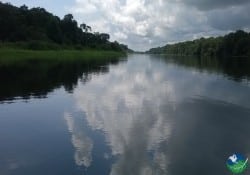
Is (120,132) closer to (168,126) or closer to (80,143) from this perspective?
(80,143)

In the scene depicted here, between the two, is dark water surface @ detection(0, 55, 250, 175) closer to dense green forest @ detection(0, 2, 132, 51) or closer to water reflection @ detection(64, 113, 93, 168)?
water reflection @ detection(64, 113, 93, 168)

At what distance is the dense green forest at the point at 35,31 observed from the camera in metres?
115

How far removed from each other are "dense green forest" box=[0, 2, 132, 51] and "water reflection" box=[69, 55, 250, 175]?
244ft

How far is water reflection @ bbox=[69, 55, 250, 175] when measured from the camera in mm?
14945

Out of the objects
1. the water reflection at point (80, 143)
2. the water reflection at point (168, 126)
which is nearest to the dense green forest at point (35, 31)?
the water reflection at point (168, 126)

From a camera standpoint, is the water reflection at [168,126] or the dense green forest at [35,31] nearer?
the water reflection at [168,126]

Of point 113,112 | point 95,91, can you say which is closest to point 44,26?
point 95,91

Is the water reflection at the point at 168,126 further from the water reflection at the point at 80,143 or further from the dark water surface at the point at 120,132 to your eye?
the water reflection at the point at 80,143

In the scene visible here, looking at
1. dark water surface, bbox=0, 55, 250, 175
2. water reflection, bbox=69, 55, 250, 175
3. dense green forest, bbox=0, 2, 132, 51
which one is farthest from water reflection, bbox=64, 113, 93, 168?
dense green forest, bbox=0, 2, 132, 51

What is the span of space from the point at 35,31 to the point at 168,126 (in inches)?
4532

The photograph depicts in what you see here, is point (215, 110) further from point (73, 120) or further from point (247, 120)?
point (73, 120)

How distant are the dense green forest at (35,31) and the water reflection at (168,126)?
74.3m

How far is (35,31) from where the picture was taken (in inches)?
5094

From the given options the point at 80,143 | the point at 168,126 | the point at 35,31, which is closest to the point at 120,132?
the point at 80,143
